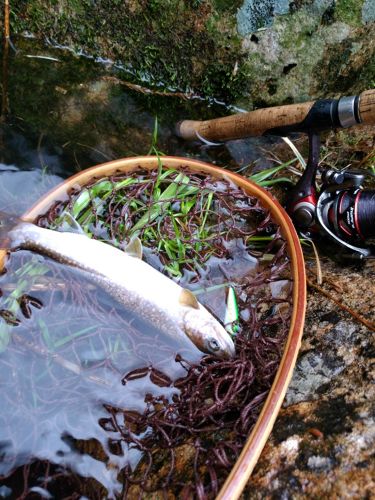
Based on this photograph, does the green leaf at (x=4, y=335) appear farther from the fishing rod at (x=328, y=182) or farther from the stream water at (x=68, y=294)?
the fishing rod at (x=328, y=182)

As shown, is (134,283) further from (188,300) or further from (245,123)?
(245,123)

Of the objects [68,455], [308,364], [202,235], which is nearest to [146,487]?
[68,455]

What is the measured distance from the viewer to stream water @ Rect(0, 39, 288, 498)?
2.09 meters

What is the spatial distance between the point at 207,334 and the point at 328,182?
136cm

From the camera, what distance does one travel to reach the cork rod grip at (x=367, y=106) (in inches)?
92.7

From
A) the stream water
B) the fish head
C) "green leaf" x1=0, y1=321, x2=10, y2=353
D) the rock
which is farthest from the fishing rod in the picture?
"green leaf" x1=0, y1=321, x2=10, y2=353

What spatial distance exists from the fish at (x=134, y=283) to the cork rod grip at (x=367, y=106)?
4.49 feet

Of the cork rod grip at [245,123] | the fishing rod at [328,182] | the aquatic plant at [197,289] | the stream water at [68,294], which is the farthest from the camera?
the cork rod grip at [245,123]

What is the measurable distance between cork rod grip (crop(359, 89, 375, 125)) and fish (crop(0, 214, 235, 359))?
137 cm

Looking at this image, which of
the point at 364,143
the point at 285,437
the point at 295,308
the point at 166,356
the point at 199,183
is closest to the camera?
the point at 285,437

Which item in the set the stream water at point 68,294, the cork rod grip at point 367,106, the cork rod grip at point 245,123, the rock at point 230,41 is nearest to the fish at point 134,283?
the stream water at point 68,294

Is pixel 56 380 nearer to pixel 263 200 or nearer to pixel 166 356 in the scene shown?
pixel 166 356

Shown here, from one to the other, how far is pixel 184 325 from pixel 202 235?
75cm

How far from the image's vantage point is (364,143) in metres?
3.62
